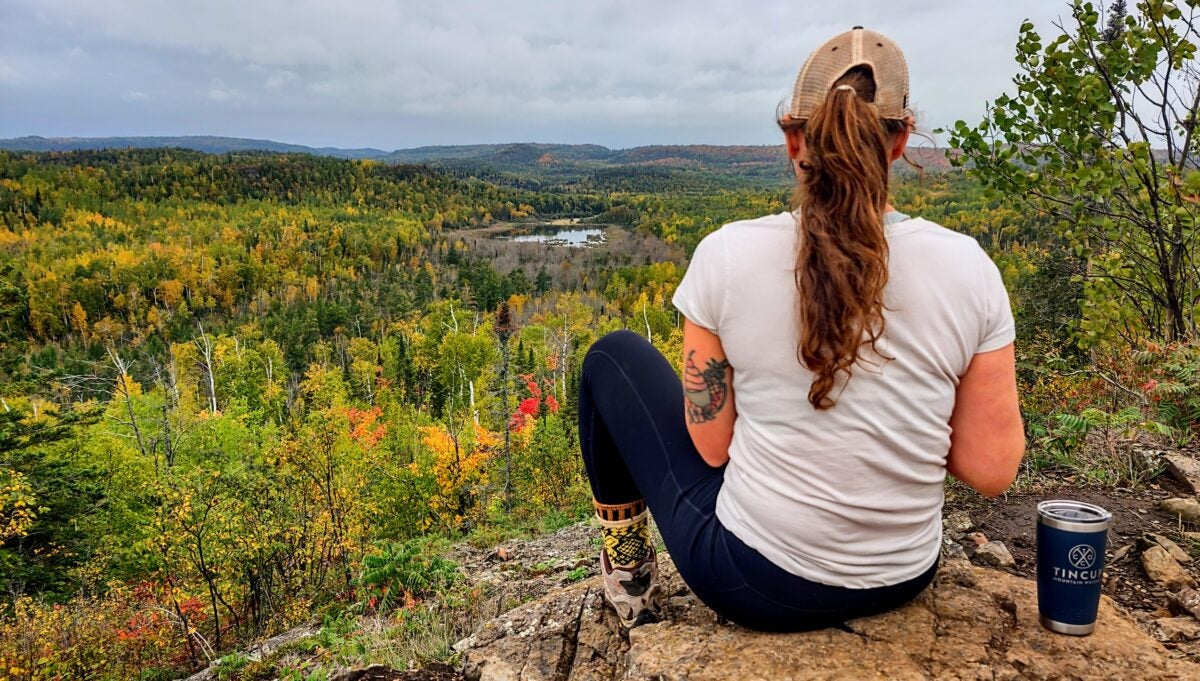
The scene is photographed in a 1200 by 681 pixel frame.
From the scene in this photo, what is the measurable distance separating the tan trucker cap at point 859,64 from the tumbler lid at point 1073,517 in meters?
1.02

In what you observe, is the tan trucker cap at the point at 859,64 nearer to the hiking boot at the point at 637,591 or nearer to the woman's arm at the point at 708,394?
the woman's arm at the point at 708,394

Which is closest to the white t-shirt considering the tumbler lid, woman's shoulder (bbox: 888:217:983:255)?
woman's shoulder (bbox: 888:217:983:255)

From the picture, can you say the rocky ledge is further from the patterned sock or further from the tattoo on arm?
the tattoo on arm

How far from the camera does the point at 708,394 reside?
1.57 metres

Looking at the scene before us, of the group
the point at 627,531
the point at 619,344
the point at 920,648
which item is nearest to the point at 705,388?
the point at 619,344

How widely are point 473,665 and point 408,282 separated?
289 feet

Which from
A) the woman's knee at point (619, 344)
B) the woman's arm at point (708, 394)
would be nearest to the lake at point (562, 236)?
the woman's knee at point (619, 344)

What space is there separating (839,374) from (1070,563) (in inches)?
33.8

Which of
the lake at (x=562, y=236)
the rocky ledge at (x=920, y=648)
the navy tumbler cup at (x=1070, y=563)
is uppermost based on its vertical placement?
the navy tumbler cup at (x=1070, y=563)

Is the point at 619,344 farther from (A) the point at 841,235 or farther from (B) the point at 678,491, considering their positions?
(A) the point at 841,235

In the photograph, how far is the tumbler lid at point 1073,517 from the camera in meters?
1.54

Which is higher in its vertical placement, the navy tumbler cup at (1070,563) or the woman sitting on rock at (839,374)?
the woman sitting on rock at (839,374)

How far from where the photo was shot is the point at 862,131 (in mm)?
1293

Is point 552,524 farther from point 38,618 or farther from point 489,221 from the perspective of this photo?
point 489,221
